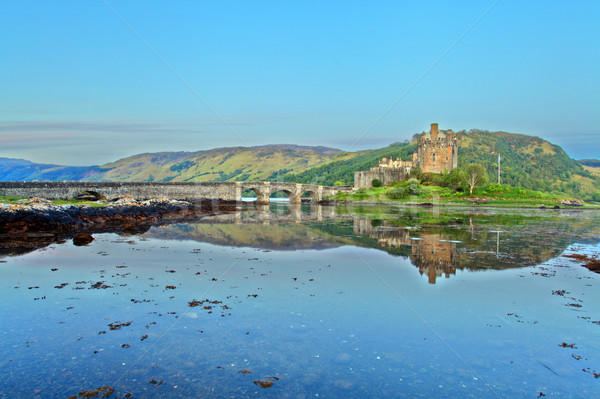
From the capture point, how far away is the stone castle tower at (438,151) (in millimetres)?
81500

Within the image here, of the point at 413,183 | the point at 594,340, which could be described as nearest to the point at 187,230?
the point at 594,340

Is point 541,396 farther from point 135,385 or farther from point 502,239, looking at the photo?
point 502,239

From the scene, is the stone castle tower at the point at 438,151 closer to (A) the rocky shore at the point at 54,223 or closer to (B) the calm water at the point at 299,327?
(A) the rocky shore at the point at 54,223

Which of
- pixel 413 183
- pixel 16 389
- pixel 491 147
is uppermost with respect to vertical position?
pixel 491 147

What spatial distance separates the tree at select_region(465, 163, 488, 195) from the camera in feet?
214

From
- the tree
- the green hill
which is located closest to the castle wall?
the tree

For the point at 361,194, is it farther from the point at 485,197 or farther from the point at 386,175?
the point at 485,197

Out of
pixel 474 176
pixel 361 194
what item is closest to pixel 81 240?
pixel 474 176

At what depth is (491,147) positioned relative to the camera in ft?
529

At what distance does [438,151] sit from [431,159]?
2.12 m

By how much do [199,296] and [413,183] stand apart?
64.9 meters

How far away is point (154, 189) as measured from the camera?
196ft

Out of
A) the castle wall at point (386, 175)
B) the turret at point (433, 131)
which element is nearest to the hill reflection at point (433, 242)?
the castle wall at point (386, 175)

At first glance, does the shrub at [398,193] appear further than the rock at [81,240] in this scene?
Yes
